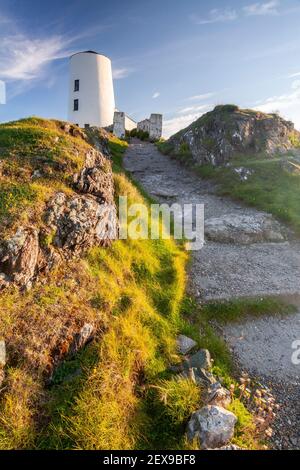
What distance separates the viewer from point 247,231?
1728cm

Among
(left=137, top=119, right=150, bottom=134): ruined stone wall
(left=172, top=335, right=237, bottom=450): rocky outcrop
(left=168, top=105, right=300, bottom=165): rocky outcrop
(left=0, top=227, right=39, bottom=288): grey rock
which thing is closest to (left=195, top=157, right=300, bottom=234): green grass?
(left=168, top=105, right=300, bottom=165): rocky outcrop

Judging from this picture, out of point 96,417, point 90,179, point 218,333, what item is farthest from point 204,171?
point 96,417

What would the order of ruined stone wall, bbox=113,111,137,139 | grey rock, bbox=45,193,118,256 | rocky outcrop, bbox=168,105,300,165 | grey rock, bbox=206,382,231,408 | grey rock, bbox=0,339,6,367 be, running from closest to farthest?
grey rock, bbox=0,339,6,367
grey rock, bbox=206,382,231,408
grey rock, bbox=45,193,118,256
rocky outcrop, bbox=168,105,300,165
ruined stone wall, bbox=113,111,137,139

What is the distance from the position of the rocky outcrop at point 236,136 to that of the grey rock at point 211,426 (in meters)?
23.7

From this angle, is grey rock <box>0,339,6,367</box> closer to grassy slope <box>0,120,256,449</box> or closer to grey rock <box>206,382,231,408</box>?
grassy slope <box>0,120,256,449</box>

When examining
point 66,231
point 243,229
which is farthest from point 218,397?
point 243,229

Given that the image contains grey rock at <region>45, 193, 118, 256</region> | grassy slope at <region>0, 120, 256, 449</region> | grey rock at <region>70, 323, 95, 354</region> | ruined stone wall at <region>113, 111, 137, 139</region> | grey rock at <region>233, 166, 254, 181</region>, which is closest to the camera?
grassy slope at <region>0, 120, 256, 449</region>

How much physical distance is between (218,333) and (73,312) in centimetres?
491

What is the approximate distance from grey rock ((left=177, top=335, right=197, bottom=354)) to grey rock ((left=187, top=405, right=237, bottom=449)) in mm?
2397

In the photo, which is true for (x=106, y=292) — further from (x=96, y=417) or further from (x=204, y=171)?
(x=204, y=171)

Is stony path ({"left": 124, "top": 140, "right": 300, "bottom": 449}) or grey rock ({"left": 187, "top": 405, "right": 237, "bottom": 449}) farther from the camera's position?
stony path ({"left": 124, "top": 140, "right": 300, "bottom": 449})

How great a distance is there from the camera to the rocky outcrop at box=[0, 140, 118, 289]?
8445mm

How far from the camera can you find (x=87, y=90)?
1748 inches

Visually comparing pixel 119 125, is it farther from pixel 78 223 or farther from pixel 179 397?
pixel 179 397
